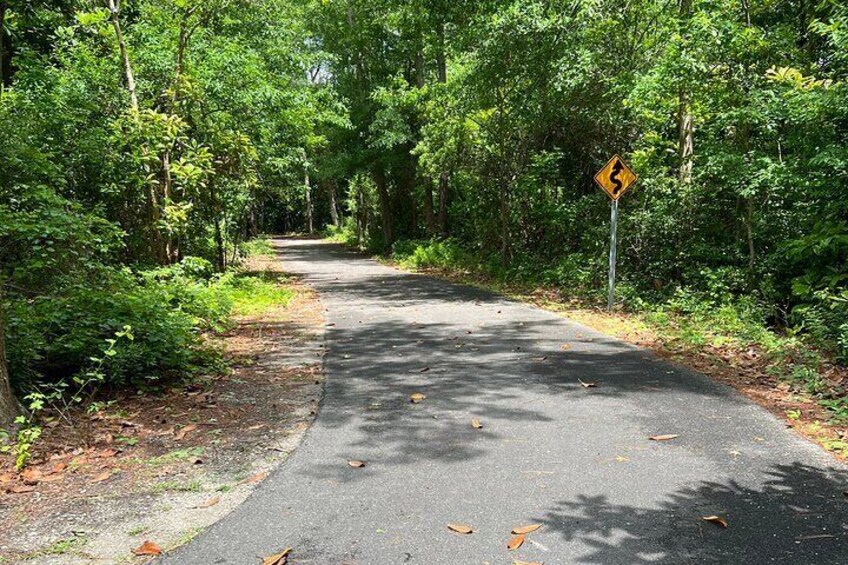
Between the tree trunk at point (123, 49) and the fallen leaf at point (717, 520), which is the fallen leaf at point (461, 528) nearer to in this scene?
the fallen leaf at point (717, 520)

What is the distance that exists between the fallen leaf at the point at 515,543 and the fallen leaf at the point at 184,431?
9.53 feet

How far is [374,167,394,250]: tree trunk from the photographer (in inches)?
1087

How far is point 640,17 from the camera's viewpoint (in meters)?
12.9

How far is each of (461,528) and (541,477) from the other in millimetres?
872

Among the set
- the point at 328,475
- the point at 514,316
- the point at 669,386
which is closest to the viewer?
the point at 328,475

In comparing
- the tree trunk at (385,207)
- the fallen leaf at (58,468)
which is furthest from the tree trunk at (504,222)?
the fallen leaf at (58,468)

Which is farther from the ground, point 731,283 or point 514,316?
point 731,283

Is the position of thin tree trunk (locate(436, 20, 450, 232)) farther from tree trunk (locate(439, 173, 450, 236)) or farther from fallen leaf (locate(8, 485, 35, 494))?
fallen leaf (locate(8, 485, 35, 494))

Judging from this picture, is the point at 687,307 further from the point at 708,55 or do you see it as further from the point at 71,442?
the point at 71,442

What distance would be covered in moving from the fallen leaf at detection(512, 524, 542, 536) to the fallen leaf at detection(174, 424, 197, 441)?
288 cm

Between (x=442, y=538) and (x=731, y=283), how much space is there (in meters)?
8.78

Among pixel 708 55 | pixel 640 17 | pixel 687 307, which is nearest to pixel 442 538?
pixel 687 307

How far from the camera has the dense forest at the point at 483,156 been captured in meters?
6.41

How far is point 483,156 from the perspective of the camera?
55.8ft
